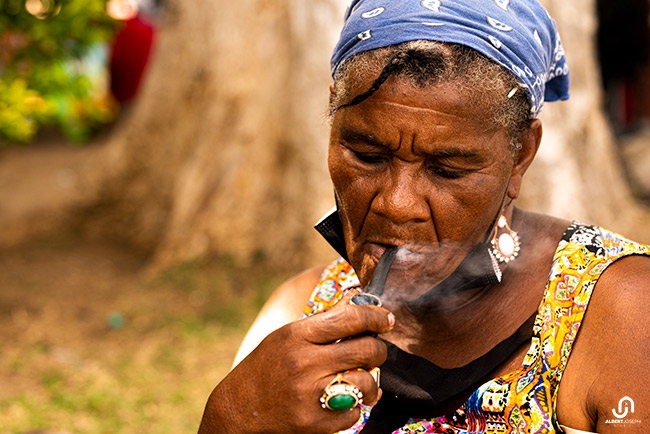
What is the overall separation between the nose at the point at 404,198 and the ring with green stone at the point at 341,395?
47 centimetres

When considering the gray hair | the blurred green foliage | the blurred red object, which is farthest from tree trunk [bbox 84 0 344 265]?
the gray hair

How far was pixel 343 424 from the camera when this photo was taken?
153 cm

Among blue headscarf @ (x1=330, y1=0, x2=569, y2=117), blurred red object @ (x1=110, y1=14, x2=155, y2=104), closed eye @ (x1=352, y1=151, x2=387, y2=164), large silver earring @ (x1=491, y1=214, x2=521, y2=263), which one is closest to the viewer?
blue headscarf @ (x1=330, y1=0, x2=569, y2=117)

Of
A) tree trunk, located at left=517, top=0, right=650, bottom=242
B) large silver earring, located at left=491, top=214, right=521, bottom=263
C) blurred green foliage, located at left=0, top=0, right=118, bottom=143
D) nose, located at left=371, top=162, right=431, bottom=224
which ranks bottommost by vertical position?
large silver earring, located at left=491, top=214, right=521, bottom=263

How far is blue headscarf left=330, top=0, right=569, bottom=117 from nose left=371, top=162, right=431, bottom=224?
322 millimetres

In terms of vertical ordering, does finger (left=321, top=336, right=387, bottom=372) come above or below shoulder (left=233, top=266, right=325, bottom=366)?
below

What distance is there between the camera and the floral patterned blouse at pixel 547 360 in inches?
68.2

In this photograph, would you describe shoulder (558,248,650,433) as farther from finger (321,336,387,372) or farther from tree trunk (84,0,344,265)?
tree trunk (84,0,344,265)

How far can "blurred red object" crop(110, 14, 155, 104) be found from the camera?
33.2 feet

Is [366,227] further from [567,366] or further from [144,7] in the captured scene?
[144,7]

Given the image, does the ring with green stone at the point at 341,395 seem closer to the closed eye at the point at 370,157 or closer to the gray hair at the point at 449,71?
the closed eye at the point at 370,157

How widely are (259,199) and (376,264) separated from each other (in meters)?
4.29

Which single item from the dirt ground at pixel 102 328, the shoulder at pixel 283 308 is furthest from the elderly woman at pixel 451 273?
the dirt ground at pixel 102 328

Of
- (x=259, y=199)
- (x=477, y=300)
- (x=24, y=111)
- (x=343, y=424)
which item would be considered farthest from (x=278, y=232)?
(x=343, y=424)
